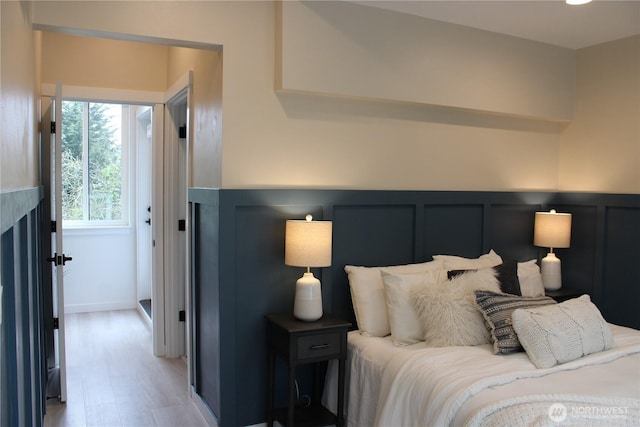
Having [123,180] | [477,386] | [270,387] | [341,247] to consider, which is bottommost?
[270,387]

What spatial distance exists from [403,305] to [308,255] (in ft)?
1.99

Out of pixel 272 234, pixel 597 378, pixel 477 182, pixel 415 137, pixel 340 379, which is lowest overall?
pixel 340 379

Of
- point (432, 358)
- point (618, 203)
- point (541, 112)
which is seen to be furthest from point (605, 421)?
point (541, 112)

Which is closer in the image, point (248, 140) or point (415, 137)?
point (248, 140)

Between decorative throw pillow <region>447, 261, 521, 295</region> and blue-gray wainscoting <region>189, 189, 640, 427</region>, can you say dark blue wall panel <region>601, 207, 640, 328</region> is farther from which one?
decorative throw pillow <region>447, 261, 521, 295</region>

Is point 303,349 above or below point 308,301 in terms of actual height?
below

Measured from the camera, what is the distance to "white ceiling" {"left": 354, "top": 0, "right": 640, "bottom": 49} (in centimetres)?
311

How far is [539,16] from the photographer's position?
3293 millimetres

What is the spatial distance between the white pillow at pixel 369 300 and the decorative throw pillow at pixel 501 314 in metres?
0.55

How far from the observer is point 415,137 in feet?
11.6

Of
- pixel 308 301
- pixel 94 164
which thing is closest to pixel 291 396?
pixel 308 301

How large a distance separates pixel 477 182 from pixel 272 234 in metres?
1.62

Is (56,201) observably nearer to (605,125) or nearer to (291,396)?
(291,396)

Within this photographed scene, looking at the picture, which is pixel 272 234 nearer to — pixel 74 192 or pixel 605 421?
pixel 605 421
